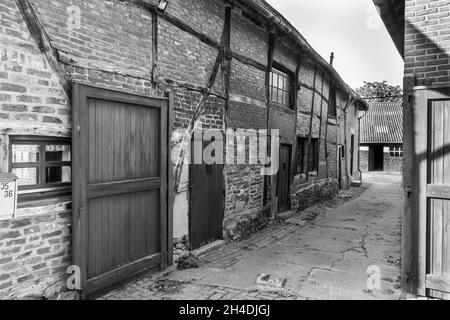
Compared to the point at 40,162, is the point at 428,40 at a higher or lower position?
higher

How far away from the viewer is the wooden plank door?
4.05m

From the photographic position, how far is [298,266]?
5.47 meters

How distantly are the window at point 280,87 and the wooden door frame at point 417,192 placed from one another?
4.92 metres

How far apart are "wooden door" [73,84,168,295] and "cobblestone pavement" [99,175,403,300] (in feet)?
1.31

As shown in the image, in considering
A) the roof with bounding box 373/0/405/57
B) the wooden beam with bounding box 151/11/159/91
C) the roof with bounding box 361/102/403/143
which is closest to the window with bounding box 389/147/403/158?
the roof with bounding box 361/102/403/143

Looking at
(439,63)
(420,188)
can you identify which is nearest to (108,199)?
(420,188)

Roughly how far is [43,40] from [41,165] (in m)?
1.27

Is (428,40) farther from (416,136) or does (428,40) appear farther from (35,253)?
(35,253)

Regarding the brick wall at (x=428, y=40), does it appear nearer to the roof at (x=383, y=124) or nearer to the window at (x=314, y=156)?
the window at (x=314, y=156)

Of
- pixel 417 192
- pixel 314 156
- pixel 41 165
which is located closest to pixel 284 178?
pixel 314 156

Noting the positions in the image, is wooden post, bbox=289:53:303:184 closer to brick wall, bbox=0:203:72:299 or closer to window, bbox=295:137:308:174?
window, bbox=295:137:308:174

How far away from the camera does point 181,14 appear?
5.44 meters
